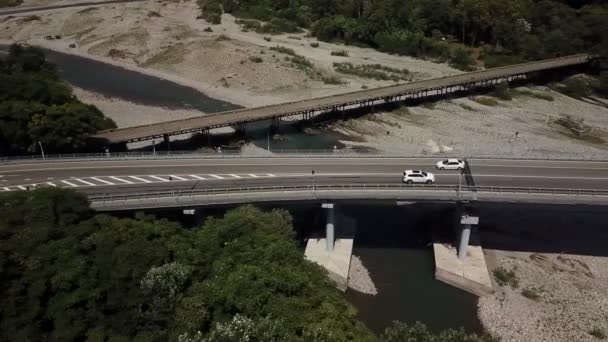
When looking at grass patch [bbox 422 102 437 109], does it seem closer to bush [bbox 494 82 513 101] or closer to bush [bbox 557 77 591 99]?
bush [bbox 494 82 513 101]

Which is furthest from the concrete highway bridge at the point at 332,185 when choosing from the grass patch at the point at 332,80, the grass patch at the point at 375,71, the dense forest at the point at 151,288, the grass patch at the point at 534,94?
the grass patch at the point at 375,71

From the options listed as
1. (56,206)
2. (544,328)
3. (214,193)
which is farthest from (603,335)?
(56,206)

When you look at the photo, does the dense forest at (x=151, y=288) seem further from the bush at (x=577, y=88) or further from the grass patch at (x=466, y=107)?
the bush at (x=577, y=88)

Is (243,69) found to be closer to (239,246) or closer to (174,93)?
(174,93)

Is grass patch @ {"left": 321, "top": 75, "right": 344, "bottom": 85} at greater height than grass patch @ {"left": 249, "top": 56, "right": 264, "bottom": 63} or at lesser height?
lesser

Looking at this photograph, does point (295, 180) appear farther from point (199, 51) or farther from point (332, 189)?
point (199, 51)

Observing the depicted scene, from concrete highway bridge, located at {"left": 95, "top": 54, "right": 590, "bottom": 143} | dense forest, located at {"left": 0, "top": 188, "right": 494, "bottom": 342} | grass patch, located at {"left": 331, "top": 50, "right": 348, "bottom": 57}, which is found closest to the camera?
dense forest, located at {"left": 0, "top": 188, "right": 494, "bottom": 342}

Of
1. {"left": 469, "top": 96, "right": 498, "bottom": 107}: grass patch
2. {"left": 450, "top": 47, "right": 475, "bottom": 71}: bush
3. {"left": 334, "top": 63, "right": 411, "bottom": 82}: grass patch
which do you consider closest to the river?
{"left": 334, "top": 63, "right": 411, "bottom": 82}: grass patch
